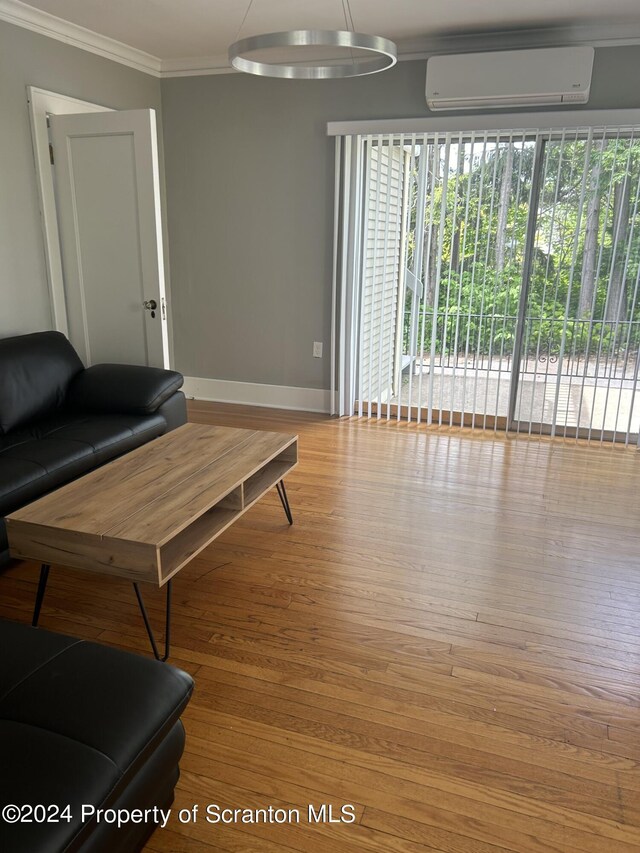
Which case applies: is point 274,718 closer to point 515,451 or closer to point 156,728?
point 156,728

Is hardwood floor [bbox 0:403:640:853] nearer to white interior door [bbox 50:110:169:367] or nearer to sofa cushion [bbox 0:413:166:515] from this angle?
sofa cushion [bbox 0:413:166:515]

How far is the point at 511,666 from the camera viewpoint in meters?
2.11

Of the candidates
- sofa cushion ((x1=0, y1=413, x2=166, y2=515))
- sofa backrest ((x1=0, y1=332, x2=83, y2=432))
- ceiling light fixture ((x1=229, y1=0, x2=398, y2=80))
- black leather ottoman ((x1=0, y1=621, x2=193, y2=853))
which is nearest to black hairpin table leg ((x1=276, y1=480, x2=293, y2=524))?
sofa cushion ((x1=0, y1=413, x2=166, y2=515))

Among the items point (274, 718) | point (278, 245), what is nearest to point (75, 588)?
point (274, 718)

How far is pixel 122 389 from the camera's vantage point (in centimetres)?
349

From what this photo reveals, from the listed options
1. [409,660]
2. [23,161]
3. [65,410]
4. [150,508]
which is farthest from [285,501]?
[23,161]

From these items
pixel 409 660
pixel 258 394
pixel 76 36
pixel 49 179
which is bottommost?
pixel 409 660

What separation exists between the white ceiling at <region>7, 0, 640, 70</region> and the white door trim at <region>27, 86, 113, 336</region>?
0.45 metres

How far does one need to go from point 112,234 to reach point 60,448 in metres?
1.77

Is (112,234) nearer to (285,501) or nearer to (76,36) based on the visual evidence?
(76,36)

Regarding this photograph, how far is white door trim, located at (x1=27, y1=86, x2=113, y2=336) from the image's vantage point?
383cm

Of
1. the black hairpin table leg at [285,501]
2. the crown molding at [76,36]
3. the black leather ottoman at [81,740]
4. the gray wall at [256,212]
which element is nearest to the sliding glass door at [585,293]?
the gray wall at [256,212]

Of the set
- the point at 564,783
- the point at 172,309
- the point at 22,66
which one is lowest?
the point at 564,783

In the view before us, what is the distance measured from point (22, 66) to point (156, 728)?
12.7ft
